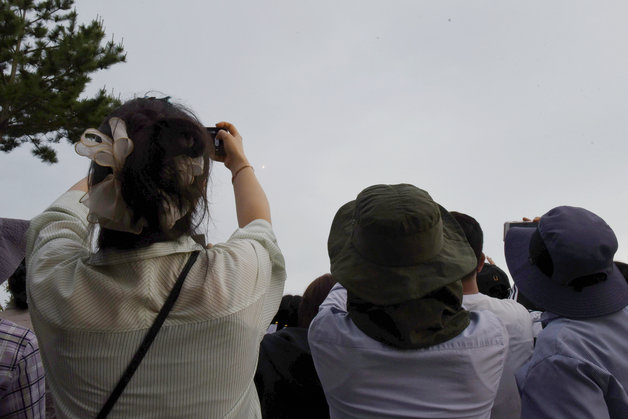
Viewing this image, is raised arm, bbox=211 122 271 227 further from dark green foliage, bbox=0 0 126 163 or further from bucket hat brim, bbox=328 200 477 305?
dark green foliage, bbox=0 0 126 163

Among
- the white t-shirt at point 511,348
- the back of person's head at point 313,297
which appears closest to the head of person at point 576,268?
the white t-shirt at point 511,348

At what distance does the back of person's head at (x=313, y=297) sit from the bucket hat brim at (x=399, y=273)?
0.64 metres

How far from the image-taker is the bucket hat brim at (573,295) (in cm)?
145

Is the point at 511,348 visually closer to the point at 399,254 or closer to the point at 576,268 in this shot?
the point at 576,268

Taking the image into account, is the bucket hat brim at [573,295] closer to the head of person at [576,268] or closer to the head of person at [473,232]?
the head of person at [576,268]

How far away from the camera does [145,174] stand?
1.02 m

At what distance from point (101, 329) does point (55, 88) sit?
1003cm

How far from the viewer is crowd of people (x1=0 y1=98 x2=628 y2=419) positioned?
1.04 metres

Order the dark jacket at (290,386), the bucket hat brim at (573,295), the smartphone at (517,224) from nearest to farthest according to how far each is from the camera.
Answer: the bucket hat brim at (573,295) < the dark jacket at (290,386) < the smartphone at (517,224)

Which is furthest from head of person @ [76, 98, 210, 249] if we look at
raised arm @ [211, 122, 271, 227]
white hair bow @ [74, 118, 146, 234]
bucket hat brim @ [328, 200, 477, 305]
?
bucket hat brim @ [328, 200, 477, 305]

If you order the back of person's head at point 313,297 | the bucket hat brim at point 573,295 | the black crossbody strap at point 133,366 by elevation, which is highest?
the black crossbody strap at point 133,366

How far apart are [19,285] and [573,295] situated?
2.71 metres

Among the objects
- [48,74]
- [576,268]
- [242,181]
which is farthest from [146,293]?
[48,74]

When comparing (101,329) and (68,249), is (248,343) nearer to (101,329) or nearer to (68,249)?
(101,329)
